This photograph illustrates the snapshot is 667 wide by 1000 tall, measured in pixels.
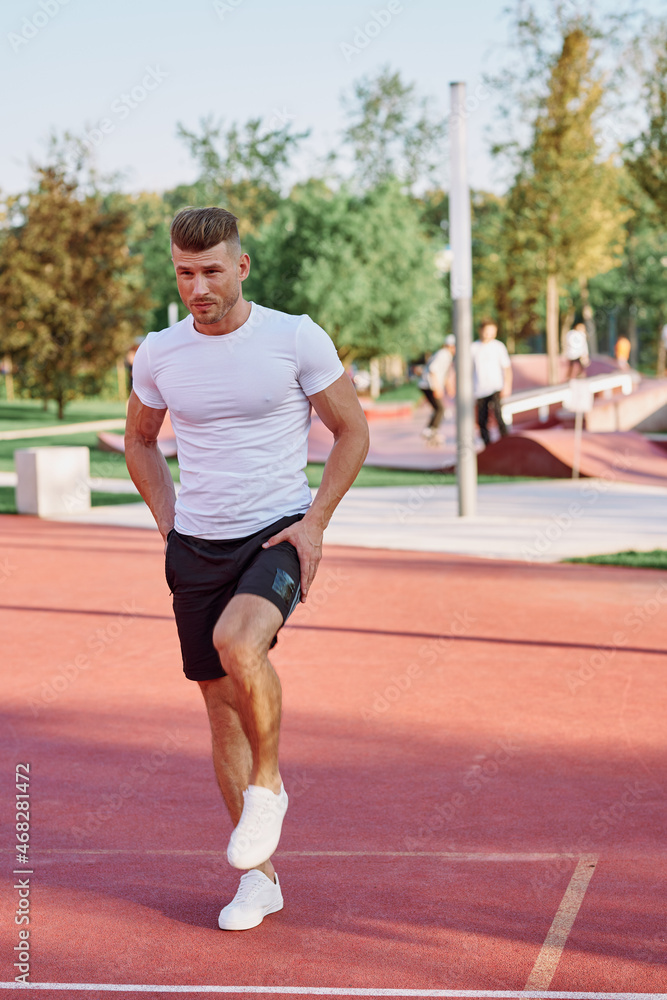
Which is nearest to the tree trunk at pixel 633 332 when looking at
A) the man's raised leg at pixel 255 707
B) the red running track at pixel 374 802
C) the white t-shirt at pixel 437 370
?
the white t-shirt at pixel 437 370

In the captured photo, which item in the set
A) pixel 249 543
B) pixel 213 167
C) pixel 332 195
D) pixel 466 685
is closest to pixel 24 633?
pixel 466 685

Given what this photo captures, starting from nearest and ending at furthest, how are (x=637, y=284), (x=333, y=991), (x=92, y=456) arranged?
(x=333, y=991) → (x=92, y=456) → (x=637, y=284)

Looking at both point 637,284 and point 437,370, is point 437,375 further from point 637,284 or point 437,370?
point 637,284

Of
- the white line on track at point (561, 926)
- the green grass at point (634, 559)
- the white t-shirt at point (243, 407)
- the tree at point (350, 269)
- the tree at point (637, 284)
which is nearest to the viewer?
the white line on track at point (561, 926)

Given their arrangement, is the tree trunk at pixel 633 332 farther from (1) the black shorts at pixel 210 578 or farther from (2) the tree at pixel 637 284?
(1) the black shorts at pixel 210 578

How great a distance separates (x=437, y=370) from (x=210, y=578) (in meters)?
18.6

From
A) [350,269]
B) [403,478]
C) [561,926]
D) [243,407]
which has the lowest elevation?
[403,478]

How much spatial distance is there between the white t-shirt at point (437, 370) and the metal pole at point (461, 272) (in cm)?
838

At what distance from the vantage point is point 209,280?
134 inches

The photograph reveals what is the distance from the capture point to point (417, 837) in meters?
4.41

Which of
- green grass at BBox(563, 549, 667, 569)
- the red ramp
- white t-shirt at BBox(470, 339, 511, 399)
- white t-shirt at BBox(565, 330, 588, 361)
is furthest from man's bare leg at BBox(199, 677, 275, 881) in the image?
white t-shirt at BBox(565, 330, 588, 361)

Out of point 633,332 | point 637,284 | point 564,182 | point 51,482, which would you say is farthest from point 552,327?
point 633,332

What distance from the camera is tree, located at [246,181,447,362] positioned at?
44.1 m

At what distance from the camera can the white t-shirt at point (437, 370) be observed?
21734 millimetres
